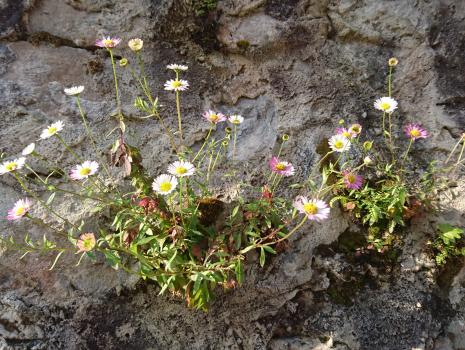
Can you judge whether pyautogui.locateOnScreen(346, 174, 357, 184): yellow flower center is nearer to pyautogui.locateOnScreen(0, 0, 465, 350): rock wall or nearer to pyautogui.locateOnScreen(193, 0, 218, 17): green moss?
pyautogui.locateOnScreen(0, 0, 465, 350): rock wall

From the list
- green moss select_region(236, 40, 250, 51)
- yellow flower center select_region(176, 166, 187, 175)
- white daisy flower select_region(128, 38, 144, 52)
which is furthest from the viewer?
green moss select_region(236, 40, 250, 51)

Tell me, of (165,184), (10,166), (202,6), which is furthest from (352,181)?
(10,166)

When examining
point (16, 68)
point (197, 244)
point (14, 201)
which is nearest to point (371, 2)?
point (197, 244)

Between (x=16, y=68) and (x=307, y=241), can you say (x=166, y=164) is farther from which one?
(x=16, y=68)

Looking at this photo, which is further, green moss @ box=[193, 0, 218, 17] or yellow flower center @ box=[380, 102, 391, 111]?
green moss @ box=[193, 0, 218, 17]

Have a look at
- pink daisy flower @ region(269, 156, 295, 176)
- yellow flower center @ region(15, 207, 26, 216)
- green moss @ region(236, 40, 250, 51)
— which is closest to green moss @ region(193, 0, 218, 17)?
green moss @ region(236, 40, 250, 51)

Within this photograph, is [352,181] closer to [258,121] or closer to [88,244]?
[258,121]

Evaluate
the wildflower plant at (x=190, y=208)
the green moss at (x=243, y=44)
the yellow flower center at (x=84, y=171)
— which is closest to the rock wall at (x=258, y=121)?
the green moss at (x=243, y=44)
